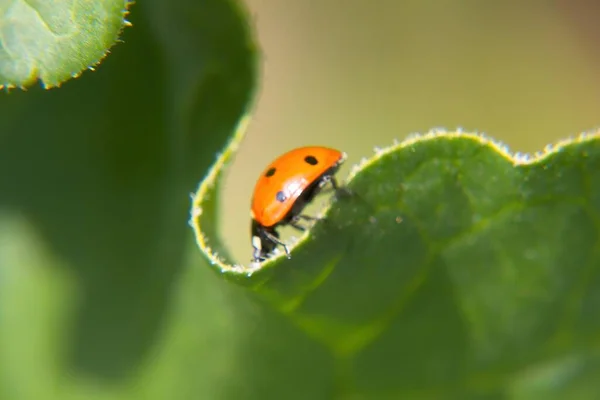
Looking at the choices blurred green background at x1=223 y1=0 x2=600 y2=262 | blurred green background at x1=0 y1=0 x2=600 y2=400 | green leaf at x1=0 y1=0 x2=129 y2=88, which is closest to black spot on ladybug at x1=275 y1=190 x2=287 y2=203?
blurred green background at x1=0 y1=0 x2=600 y2=400

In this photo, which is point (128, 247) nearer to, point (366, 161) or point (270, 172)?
point (270, 172)

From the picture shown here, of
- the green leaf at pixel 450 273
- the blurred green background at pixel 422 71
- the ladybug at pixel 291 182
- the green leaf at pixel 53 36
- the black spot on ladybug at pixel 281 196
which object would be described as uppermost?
the blurred green background at pixel 422 71

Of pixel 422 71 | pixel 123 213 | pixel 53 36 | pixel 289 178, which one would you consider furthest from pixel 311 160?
pixel 422 71

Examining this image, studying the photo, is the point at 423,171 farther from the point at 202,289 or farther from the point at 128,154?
the point at 128,154

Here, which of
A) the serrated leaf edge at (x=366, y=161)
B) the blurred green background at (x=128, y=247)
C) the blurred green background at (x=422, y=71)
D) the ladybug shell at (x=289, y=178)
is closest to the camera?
the serrated leaf edge at (x=366, y=161)

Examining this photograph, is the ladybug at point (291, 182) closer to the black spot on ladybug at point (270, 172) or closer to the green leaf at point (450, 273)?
the black spot on ladybug at point (270, 172)

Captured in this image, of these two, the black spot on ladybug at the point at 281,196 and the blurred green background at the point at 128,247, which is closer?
the blurred green background at the point at 128,247

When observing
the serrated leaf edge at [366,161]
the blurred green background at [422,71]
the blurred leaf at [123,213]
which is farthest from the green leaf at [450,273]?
the blurred green background at [422,71]
